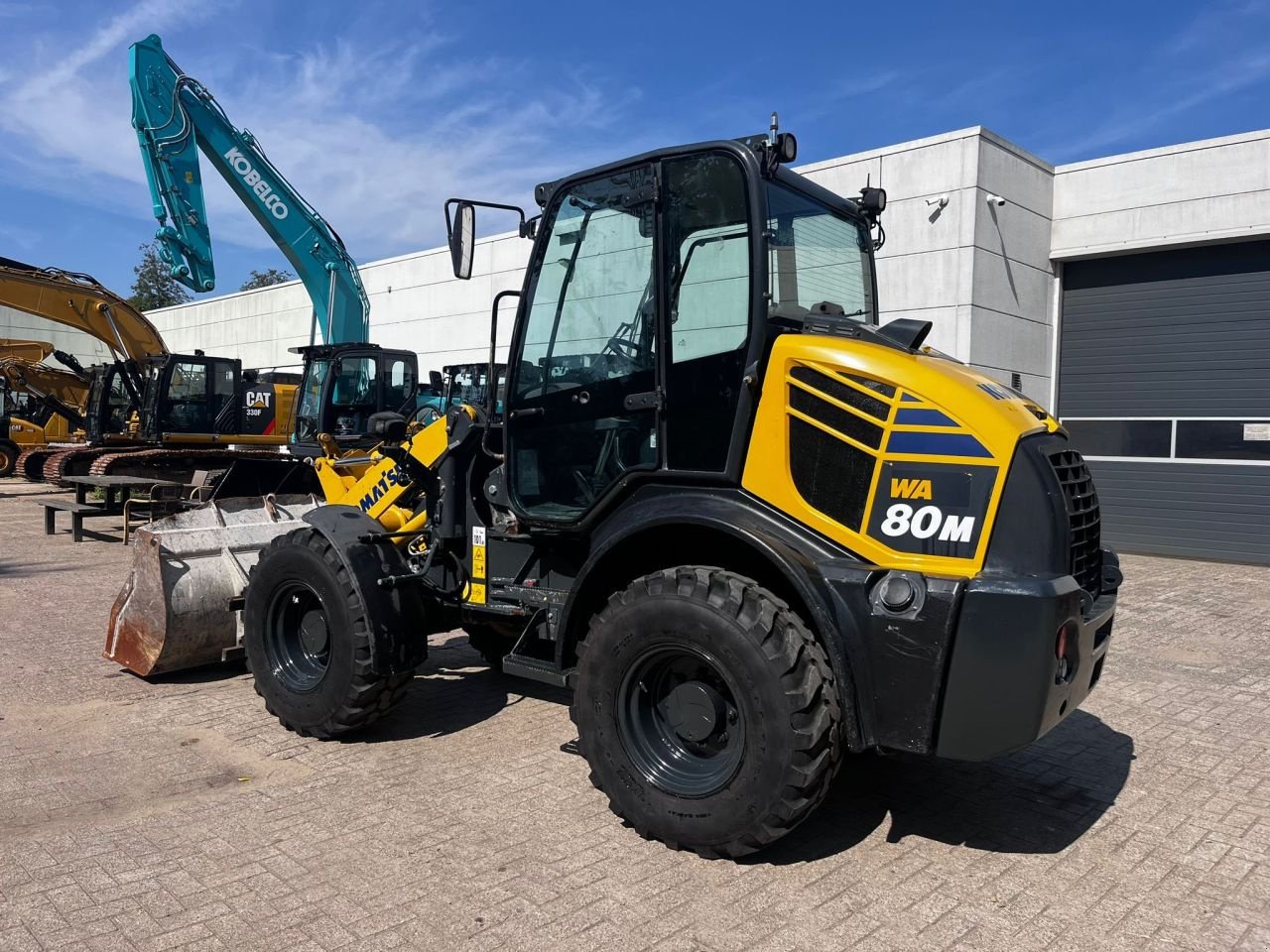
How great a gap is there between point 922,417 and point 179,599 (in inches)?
185

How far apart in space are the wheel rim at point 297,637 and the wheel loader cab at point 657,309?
1446 millimetres

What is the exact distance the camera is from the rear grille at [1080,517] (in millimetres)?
3613

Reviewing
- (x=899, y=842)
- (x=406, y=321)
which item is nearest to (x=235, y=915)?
(x=899, y=842)

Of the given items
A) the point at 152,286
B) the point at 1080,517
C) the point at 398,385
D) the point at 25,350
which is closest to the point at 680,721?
the point at 1080,517

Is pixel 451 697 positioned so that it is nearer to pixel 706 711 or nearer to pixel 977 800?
pixel 706 711

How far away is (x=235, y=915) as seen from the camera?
323 centimetres

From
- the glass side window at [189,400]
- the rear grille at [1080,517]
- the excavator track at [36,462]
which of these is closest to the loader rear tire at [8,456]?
the excavator track at [36,462]

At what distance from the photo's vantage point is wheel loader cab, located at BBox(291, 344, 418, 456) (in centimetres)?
1311

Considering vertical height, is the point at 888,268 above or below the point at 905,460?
above

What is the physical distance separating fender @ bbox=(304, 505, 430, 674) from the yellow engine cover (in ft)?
6.69

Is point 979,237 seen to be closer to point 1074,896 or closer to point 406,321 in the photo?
point 1074,896

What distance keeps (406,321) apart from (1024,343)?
1451cm

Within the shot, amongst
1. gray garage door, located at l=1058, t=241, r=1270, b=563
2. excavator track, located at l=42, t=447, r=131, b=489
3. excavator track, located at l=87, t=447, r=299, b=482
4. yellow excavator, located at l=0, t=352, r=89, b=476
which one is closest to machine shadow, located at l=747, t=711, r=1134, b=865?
gray garage door, located at l=1058, t=241, r=1270, b=563

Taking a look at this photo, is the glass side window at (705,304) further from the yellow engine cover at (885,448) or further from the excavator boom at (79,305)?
the excavator boom at (79,305)
